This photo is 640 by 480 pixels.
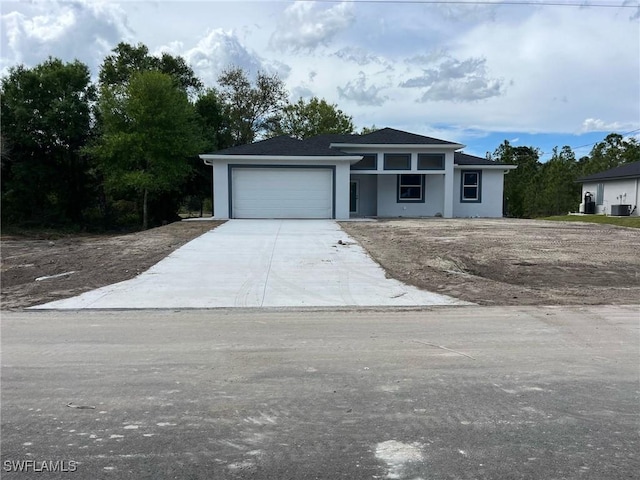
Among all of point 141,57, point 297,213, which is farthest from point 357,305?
point 141,57

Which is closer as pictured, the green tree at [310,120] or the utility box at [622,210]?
A: the utility box at [622,210]

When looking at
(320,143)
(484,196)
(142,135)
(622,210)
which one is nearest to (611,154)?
(622,210)

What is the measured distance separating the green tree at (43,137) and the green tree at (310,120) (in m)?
20.6

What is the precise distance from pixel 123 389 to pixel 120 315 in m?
3.21

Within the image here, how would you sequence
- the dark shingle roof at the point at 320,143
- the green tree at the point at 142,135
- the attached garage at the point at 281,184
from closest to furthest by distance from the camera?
the attached garage at the point at 281,184 < the dark shingle roof at the point at 320,143 < the green tree at the point at 142,135

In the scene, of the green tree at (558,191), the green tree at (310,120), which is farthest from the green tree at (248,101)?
the green tree at (558,191)

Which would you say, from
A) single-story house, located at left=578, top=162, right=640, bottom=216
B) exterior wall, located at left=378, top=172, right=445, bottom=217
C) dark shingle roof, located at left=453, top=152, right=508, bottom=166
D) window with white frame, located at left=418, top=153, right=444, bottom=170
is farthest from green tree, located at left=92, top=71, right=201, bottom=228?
single-story house, located at left=578, top=162, right=640, bottom=216

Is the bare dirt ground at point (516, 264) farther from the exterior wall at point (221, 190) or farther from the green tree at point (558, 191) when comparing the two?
the green tree at point (558, 191)

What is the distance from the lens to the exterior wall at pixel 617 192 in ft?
109

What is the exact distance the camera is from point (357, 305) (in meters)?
8.13

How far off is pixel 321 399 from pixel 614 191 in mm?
37713

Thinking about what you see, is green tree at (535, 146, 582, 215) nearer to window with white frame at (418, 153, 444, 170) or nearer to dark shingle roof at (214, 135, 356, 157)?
window with white frame at (418, 153, 444, 170)

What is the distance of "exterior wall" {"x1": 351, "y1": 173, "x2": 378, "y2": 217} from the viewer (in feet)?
96.1

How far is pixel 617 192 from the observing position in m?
35.1
